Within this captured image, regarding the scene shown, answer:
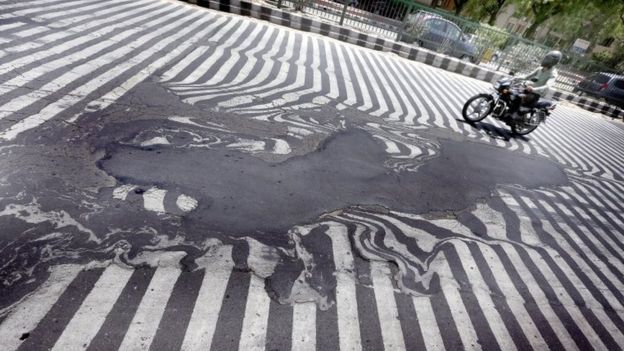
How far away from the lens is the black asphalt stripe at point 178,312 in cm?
222

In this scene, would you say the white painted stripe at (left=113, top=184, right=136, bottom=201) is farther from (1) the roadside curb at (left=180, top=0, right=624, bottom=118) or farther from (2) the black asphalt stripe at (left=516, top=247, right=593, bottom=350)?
(1) the roadside curb at (left=180, top=0, right=624, bottom=118)

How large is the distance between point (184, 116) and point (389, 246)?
3.37 metres

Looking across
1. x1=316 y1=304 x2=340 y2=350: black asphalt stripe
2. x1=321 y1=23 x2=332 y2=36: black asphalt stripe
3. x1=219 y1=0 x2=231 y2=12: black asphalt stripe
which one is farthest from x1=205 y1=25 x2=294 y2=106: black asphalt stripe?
x1=316 y1=304 x2=340 y2=350: black asphalt stripe

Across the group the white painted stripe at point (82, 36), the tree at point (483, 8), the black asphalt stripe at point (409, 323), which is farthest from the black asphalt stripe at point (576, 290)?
the tree at point (483, 8)

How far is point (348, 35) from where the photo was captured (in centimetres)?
1268

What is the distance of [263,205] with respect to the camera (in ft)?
11.9

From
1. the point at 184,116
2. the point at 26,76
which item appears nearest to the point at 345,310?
the point at 184,116

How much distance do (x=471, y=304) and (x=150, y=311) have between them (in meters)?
2.79

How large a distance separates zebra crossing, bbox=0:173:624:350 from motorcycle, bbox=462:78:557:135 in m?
3.95

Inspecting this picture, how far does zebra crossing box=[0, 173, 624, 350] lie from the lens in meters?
2.27

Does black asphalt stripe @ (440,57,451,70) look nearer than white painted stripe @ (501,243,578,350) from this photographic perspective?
No

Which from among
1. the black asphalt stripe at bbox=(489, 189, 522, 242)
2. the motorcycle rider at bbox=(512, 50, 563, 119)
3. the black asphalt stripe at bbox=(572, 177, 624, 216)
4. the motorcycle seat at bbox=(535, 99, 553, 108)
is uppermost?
the motorcycle rider at bbox=(512, 50, 563, 119)

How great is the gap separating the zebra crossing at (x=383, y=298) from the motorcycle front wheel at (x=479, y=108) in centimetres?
386

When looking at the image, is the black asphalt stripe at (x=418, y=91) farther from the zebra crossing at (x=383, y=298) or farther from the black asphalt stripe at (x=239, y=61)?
the black asphalt stripe at (x=239, y=61)
